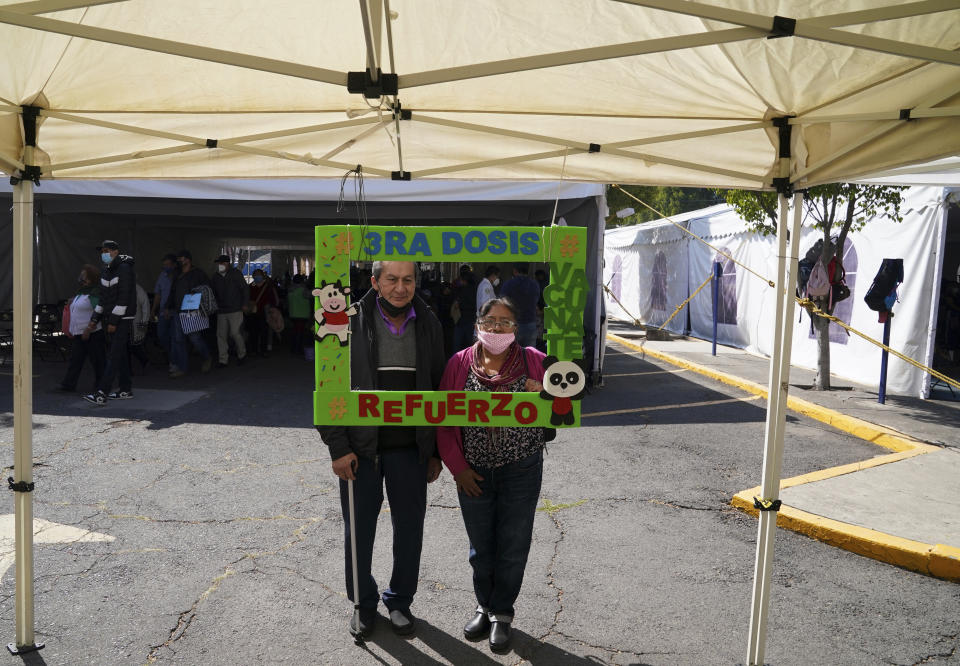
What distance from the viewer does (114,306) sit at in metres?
7.77

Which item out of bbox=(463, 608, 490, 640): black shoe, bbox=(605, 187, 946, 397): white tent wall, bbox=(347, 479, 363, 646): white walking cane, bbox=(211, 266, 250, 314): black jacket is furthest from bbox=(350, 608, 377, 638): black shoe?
bbox=(211, 266, 250, 314): black jacket

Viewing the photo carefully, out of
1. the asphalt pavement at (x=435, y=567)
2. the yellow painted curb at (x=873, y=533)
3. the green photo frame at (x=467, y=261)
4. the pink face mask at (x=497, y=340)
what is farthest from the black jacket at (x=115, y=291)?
the yellow painted curb at (x=873, y=533)

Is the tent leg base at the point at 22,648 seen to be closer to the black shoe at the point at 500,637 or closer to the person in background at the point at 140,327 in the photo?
the black shoe at the point at 500,637

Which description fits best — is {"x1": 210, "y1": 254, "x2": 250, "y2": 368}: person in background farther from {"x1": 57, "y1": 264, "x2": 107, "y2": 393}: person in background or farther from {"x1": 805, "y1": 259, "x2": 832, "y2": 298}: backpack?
{"x1": 805, "y1": 259, "x2": 832, "y2": 298}: backpack

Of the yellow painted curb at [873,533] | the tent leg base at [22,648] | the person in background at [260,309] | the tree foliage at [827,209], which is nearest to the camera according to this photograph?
the tent leg base at [22,648]

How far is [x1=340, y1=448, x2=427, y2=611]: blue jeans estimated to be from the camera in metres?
2.95

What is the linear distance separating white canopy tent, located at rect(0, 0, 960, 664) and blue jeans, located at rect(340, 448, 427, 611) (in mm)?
1408

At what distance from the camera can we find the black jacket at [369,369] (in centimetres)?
278

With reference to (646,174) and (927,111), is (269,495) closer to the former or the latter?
(646,174)

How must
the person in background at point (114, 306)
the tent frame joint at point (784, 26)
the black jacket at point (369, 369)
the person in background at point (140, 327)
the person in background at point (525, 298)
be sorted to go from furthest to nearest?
the person in background at point (140, 327) → the person in background at point (525, 298) → the person in background at point (114, 306) → the black jacket at point (369, 369) → the tent frame joint at point (784, 26)

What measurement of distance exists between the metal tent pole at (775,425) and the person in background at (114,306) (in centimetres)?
732

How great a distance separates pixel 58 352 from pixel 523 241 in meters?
12.2

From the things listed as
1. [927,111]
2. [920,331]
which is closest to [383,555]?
[927,111]

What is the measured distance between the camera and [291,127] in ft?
10.5
